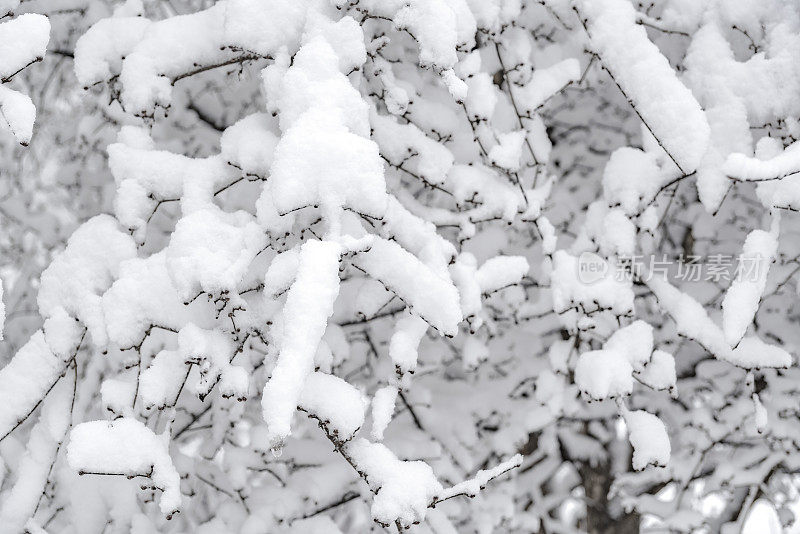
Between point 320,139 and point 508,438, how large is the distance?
2.34 meters

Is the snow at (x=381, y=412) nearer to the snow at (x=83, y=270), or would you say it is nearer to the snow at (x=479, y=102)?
the snow at (x=83, y=270)

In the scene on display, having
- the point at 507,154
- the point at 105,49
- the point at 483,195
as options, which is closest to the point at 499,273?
the point at 483,195

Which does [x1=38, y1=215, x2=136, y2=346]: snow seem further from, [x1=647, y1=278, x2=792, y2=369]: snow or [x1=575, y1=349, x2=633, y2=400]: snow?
[x1=647, y1=278, x2=792, y2=369]: snow

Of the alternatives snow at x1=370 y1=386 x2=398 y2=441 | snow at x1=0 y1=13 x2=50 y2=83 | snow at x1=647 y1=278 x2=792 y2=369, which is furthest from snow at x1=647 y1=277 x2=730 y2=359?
snow at x1=0 y1=13 x2=50 y2=83

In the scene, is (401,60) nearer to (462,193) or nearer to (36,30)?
(462,193)

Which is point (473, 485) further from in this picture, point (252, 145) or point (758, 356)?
point (758, 356)

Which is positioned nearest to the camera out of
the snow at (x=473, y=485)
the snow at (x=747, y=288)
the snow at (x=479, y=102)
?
the snow at (x=473, y=485)

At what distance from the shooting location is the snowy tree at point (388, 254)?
1500 mm

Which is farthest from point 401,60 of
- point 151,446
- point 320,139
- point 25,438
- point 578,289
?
point 25,438

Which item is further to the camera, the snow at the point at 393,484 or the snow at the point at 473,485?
the snow at the point at 473,485

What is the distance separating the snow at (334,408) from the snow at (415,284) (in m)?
0.24

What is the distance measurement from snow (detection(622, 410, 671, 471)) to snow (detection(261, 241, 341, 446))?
128 centimetres

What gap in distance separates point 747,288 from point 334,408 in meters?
1.21

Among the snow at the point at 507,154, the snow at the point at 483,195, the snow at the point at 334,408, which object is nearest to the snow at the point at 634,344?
the snow at the point at 483,195
